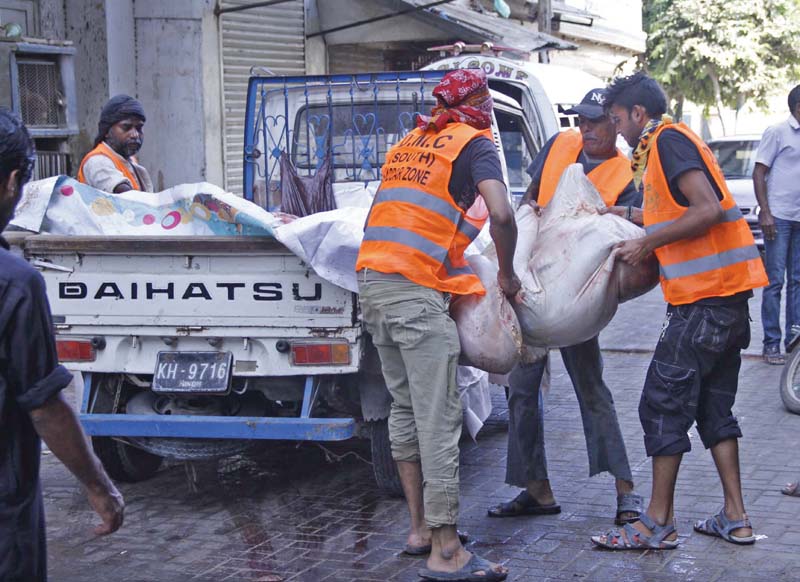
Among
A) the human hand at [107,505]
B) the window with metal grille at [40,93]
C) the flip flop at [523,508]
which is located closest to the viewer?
the human hand at [107,505]

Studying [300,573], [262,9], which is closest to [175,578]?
[300,573]

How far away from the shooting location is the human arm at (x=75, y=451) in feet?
8.06

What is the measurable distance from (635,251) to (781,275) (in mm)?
4480

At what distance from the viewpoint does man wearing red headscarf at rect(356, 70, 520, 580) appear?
14.5ft

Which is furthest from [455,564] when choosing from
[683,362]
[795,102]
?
[795,102]

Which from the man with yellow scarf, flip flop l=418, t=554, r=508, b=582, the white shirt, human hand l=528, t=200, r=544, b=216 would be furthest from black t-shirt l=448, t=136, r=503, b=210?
the white shirt

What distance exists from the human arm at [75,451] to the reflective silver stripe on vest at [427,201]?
2.08 metres

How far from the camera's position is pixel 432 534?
450cm

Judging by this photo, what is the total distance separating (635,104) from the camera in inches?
187

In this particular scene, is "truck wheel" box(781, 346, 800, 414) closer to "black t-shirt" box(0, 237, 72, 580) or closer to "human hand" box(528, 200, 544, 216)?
"human hand" box(528, 200, 544, 216)

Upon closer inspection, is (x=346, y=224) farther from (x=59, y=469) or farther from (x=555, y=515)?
(x=59, y=469)

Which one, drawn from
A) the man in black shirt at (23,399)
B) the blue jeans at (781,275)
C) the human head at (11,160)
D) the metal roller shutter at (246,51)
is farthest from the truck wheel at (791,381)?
the metal roller shutter at (246,51)

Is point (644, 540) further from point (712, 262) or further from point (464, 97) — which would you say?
point (464, 97)

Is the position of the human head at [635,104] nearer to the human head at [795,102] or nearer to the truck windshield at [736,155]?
the human head at [795,102]
